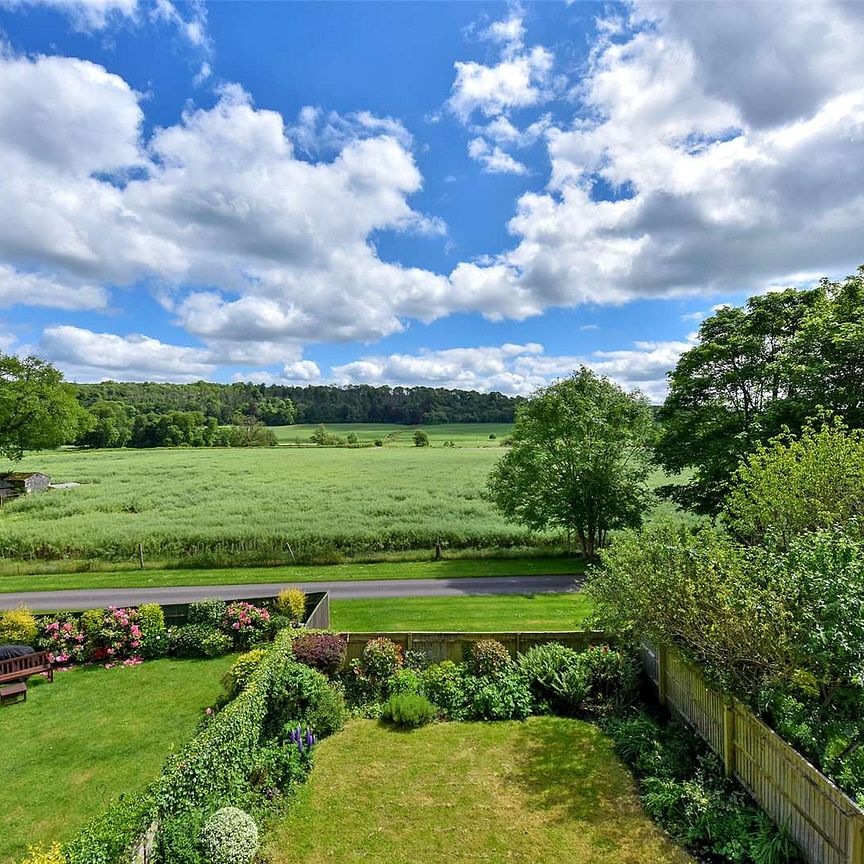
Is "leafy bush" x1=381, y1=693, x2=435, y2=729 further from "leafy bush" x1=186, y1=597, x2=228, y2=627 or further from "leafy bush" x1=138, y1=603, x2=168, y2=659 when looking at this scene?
"leafy bush" x1=138, y1=603, x2=168, y2=659

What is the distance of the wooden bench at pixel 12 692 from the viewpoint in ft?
42.2

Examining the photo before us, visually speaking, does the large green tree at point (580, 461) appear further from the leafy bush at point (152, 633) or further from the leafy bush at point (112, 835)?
the leafy bush at point (112, 835)

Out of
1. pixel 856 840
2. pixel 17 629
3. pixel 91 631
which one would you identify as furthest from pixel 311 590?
pixel 856 840

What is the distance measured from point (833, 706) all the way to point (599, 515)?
18798 millimetres

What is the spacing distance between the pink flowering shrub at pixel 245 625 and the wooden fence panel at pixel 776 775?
1138cm

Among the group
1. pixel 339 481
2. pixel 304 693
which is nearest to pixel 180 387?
pixel 339 481

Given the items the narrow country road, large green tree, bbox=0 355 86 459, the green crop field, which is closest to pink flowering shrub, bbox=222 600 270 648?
the narrow country road

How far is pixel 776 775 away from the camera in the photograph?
7.51m

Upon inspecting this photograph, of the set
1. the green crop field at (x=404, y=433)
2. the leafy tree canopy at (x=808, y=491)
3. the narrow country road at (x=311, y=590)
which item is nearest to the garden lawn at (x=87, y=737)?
the narrow country road at (x=311, y=590)

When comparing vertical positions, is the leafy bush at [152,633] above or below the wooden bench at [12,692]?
above

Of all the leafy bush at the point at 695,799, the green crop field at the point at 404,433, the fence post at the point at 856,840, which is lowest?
the leafy bush at the point at 695,799

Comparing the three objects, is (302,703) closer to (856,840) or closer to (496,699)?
(496,699)

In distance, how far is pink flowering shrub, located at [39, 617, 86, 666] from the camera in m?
A: 15.3

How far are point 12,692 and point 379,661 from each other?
906 cm
